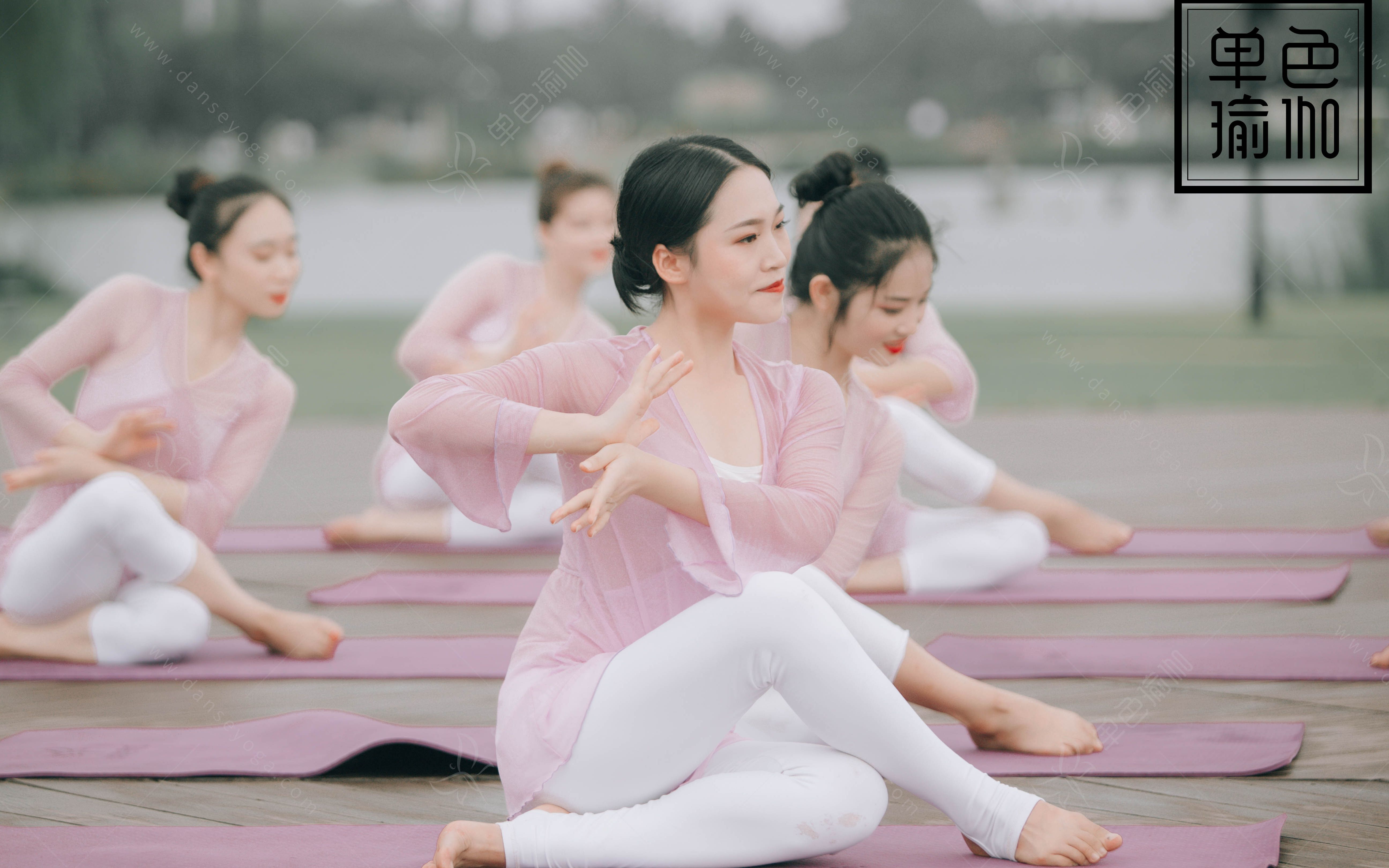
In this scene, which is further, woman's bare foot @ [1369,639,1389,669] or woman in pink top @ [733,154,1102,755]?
woman's bare foot @ [1369,639,1389,669]

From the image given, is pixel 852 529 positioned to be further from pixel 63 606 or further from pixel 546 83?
pixel 546 83

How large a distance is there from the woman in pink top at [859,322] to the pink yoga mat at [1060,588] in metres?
0.80

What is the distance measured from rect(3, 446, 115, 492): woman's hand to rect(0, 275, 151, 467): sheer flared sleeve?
0.16ft

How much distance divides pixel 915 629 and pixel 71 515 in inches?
65.9

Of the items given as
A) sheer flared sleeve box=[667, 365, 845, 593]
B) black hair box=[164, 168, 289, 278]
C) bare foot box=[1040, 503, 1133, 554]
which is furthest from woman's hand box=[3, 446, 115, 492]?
bare foot box=[1040, 503, 1133, 554]

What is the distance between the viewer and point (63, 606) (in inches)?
103

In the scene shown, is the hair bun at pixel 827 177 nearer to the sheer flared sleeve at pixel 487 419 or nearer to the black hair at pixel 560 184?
the sheer flared sleeve at pixel 487 419

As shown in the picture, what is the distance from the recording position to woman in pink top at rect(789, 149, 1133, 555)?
9.94 ft

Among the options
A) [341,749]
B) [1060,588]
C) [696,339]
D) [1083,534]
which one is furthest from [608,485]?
[1083,534]

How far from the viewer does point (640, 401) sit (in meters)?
1.49

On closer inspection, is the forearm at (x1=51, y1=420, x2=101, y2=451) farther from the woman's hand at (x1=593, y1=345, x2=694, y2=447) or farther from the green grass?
the green grass

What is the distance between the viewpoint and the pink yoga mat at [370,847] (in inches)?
63.3

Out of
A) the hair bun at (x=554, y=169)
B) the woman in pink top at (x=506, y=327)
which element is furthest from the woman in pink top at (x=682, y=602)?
the hair bun at (x=554, y=169)

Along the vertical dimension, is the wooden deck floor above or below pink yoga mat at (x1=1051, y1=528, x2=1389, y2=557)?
below
